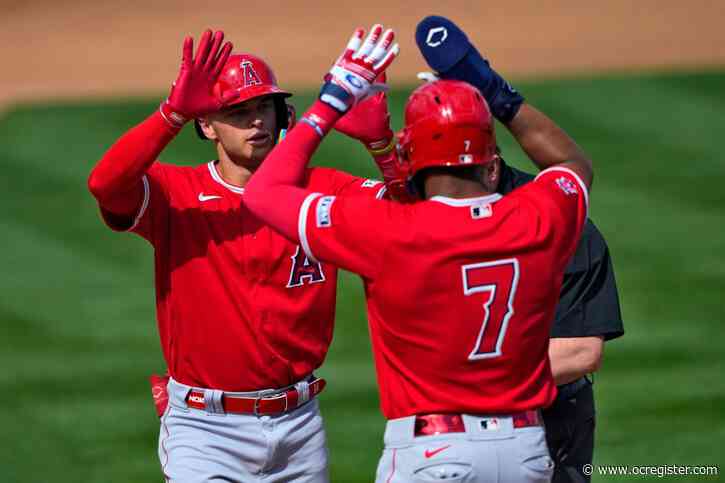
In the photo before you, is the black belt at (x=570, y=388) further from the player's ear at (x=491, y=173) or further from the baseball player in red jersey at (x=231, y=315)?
the player's ear at (x=491, y=173)

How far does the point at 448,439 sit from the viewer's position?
391 cm

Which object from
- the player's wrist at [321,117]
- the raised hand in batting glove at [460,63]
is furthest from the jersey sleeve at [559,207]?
the player's wrist at [321,117]

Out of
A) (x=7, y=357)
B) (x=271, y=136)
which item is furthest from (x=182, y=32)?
(x=271, y=136)

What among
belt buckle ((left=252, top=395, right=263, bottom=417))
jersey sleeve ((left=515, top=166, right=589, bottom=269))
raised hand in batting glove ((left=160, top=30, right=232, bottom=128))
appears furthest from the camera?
belt buckle ((left=252, top=395, right=263, bottom=417))

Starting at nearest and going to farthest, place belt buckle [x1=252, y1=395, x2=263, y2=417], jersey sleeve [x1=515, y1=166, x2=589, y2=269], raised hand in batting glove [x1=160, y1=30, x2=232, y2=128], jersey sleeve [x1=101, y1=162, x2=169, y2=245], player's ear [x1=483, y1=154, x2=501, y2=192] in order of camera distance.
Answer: jersey sleeve [x1=515, y1=166, x2=589, y2=269] < player's ear [x1=483, y1=154, x2=501, y2=192] < raised hand in batting glove [x1=160, y1=30, x2=232, y2=128] < jersey sleeve [x1=101, y1=162, x2=169, y2=245] < belt buckle [x1=252, y1=395, x2=263, y2=417]

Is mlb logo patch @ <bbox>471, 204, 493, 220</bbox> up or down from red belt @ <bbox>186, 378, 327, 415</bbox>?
up

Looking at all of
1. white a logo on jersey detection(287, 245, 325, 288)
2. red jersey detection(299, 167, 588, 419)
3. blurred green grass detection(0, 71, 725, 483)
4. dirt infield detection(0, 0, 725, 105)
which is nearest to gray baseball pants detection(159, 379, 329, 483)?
white a logo on jersey detection(287, 245, 325, 288)

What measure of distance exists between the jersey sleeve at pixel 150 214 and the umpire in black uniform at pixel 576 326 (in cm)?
140

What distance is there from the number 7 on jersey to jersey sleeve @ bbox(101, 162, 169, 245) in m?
1.61

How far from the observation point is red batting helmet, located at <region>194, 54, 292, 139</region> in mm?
5055

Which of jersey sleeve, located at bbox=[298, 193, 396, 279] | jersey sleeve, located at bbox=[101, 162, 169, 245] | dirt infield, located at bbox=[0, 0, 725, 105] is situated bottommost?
dirt infield, located at bbox=[0, 0, 725, 105]

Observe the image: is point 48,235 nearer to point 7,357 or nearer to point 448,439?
point 7,357

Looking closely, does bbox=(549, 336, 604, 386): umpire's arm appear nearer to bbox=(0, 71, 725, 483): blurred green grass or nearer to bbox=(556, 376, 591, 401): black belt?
bbox=(556, 376, 591, 401): black belt

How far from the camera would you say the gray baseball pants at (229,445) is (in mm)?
4883
